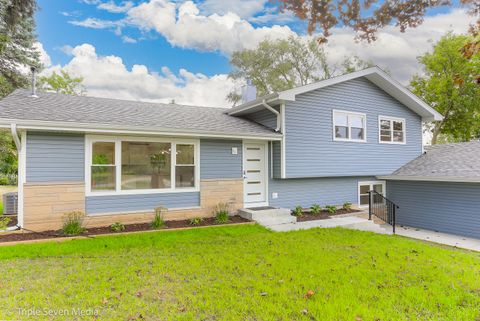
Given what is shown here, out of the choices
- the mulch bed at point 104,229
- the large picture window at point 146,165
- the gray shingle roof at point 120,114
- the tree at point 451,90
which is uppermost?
the tree at point 451,90

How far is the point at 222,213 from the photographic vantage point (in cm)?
823

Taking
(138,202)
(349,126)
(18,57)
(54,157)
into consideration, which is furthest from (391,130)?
(18,57)

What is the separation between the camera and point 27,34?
15.8 metres

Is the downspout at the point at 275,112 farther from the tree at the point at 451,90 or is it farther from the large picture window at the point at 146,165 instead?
the tree at the point at 451,90

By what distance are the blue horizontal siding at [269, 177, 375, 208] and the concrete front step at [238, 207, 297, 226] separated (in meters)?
0.95

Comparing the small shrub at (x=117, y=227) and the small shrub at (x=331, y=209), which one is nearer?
the small shrub at (x=117, y=227)

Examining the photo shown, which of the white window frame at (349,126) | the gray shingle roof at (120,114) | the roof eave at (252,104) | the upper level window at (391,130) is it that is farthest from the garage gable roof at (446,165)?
the roof eave at (252,104)

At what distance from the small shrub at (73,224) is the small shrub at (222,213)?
11.3 ft

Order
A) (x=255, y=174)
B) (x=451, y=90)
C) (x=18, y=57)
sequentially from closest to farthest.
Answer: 1. (x=255, y=174)
2. (x=18, y=57)
3. (x=451, y=90)

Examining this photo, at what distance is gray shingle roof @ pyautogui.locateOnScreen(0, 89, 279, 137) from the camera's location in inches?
273

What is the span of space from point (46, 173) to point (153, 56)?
37.0 ft

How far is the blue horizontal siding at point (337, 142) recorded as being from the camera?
973 centimetres

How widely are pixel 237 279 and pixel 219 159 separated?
17.0 feet

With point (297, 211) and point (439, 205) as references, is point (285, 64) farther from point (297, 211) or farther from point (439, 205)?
point (297, 211)
